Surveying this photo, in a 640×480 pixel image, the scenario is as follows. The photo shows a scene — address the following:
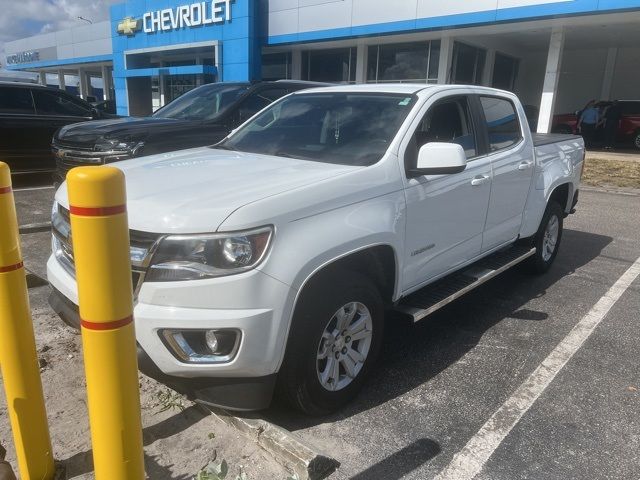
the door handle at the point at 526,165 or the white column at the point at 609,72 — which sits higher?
the white column at the point at 609,72

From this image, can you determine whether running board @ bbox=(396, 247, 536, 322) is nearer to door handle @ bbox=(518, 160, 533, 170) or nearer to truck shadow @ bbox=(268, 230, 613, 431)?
truck shadow @ bbox=(268, 230, 613, 431)

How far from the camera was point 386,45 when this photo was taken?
73.1 ft

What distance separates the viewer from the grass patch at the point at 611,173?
12.2 meters

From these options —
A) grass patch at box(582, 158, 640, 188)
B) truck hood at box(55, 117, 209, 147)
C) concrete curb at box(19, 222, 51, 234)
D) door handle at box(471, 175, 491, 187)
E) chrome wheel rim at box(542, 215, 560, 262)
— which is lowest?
grass patch at box(582, 158, 640, 188)

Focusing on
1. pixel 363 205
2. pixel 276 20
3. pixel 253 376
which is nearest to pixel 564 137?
pixel 363 205

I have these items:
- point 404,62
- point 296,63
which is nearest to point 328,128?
point 404,62

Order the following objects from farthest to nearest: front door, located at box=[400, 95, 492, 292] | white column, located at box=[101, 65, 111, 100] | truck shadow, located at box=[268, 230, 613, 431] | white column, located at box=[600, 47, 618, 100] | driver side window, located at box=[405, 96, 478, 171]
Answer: white column, located at box=[101, 65, 111, 100]
white column, located at box=[600, 47, 618, 100]
driver side window, located at box=[405, 96, 478, 171]
front door, located at box=[400, 95, 492, 292]
truck shadow, located at box=[268, 230, 613, 431]

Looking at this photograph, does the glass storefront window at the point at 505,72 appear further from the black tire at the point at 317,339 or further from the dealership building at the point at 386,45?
the black tire at the point at 317,339

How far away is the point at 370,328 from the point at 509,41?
922 inches

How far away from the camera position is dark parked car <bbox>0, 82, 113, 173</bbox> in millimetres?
8562

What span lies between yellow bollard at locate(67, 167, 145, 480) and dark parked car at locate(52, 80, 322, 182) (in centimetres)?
477

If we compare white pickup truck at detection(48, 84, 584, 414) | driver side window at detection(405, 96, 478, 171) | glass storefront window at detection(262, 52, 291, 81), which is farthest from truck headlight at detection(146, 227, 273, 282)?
glass storefront window at detection(262, 52, 291, 81)

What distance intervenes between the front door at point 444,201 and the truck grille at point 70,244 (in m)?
1.57

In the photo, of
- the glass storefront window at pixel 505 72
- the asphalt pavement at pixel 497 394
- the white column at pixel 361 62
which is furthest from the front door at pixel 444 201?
the glass storefront window at pixel 505 72
